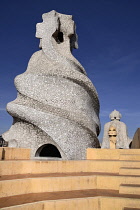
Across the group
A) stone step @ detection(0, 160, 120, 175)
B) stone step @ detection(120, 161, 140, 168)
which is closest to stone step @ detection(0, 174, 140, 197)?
stone step @ detection(0, 160, 120, 175)

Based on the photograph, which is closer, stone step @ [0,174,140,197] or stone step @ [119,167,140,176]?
stone step @ [0,174,140,197]

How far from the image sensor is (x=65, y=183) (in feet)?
13.7

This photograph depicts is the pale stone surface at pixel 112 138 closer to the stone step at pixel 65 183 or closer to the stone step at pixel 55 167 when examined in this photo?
the stone step at pixel 55 167

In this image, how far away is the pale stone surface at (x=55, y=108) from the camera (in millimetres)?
7434

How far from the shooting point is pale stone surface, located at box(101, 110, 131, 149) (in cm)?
1295

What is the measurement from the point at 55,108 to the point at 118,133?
7.15 meters

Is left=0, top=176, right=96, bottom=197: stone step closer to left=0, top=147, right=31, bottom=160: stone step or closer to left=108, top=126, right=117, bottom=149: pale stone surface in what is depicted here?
left=0, top=147, right=31, bottom=160: stone step

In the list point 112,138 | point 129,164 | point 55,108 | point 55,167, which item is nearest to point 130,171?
point 129,164

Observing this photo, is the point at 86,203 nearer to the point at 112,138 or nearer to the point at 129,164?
the point at 129,164

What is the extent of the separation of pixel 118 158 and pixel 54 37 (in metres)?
6.77

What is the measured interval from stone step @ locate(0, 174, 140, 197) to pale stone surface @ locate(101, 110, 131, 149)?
854 centimetres

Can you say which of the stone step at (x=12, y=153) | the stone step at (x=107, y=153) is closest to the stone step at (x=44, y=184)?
the stone step at (x=107, y=153)

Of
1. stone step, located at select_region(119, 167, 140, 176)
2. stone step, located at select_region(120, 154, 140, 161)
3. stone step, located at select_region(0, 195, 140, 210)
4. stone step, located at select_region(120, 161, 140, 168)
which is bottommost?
stone step, located at select_region(0, 195, 140, 210)

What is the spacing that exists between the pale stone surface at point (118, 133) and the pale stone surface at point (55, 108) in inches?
187
